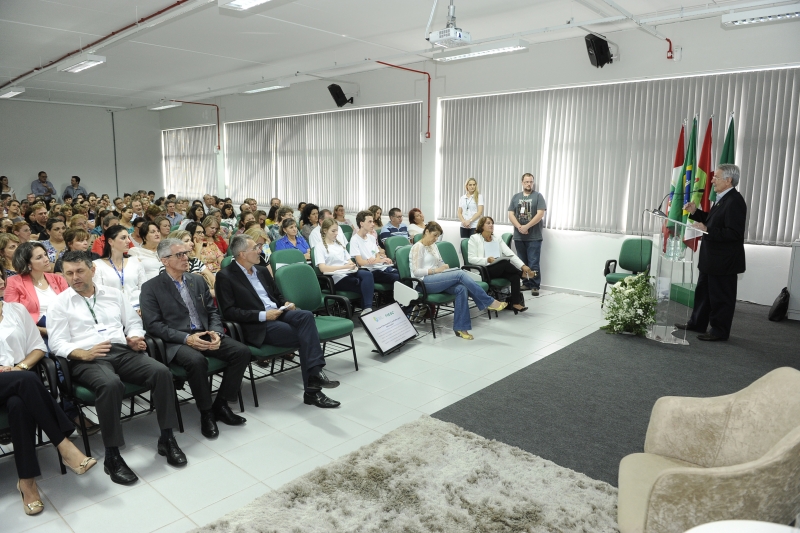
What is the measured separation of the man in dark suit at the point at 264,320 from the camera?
3922mm

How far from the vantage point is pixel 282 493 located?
9.26ft

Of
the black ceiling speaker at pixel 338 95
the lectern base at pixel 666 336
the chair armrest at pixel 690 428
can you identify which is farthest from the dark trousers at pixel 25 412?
the black ceiling speaker at pixel 338 95

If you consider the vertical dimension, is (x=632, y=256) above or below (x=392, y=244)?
below

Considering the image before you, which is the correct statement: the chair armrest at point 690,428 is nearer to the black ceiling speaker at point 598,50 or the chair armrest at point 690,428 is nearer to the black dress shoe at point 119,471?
the black dress shoe at point 119,471

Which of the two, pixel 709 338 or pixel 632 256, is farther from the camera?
pixel 632 256

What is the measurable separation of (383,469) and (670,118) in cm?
612

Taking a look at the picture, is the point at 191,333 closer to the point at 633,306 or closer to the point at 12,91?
the point at 633,306

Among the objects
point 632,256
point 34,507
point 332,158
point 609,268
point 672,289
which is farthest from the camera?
point 332,158

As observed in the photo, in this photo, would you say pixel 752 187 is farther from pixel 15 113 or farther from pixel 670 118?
pixel 15 113

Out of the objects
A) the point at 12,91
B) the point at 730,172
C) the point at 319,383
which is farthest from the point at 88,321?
the point at 12,91

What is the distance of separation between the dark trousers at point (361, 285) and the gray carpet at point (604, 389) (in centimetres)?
183

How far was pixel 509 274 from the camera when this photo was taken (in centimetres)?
669

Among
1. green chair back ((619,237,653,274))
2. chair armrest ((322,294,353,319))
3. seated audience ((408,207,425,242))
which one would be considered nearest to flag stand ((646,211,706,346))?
green chair back ((619,237,653,274))

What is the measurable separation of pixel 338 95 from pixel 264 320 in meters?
7.33
